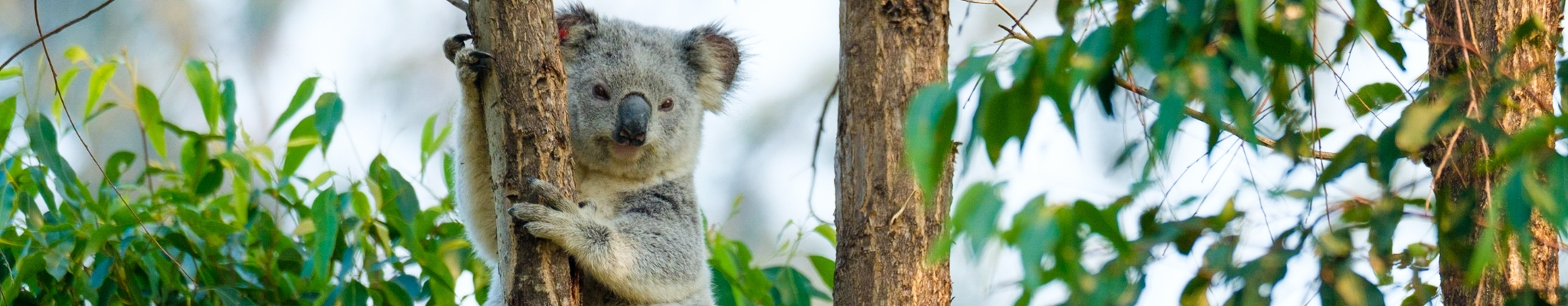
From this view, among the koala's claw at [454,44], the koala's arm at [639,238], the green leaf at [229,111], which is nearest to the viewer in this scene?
the koala's arm at [639,238]

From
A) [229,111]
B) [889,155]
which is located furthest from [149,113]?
[889,155]

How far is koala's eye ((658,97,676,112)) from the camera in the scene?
88.4 inches

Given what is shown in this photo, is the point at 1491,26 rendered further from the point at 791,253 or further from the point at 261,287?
the point at 261,287

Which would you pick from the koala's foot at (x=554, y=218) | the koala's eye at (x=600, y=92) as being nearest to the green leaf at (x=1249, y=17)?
the koala's foot at (x=554, y=218)

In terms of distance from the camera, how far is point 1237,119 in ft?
2.93

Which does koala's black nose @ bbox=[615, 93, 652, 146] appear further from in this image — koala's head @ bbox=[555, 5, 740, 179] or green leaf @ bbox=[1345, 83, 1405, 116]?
green leaf @ bbox=[1345, 83, 1405, 116]

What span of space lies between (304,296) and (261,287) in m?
0.09

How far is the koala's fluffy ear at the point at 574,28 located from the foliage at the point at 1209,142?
1.14 m

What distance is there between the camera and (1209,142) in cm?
120

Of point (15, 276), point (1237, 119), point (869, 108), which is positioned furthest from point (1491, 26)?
point (15, 276)

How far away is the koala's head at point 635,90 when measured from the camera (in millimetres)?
2148

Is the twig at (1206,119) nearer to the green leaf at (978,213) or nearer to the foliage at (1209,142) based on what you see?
the foliage at (1209,142)

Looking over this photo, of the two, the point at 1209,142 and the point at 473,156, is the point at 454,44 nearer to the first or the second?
the point at 473,156

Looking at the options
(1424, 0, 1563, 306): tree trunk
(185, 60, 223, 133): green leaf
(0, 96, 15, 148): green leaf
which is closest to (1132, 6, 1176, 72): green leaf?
(1424, 0, 1563, 306): tree trunk
